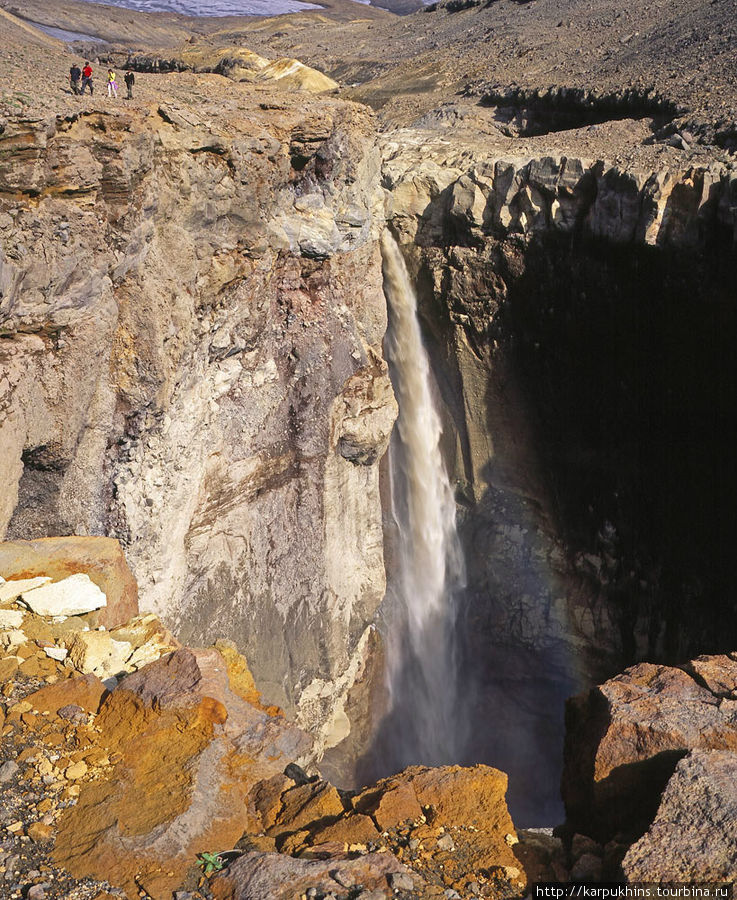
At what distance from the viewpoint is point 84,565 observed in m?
8.61

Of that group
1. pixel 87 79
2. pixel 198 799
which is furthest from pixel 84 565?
pixel 87 79

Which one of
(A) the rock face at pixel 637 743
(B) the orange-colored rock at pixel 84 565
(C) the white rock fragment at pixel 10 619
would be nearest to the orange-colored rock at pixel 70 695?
(C) the white rock fragment at pixel 10 619

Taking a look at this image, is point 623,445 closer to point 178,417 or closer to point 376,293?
point 376,293

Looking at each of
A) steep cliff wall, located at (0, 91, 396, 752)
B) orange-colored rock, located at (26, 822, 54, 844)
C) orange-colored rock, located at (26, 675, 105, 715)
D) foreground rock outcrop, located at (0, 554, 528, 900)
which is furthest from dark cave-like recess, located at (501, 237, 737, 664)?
orange-colored rock, located at (26, 822, 54, 844)

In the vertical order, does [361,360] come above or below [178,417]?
above

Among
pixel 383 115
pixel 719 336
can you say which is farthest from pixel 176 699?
pixel 383 115

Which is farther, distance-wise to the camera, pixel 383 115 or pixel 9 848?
pixel 383 115

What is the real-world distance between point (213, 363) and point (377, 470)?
A: 5.25m

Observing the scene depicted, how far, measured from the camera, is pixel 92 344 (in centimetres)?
1098

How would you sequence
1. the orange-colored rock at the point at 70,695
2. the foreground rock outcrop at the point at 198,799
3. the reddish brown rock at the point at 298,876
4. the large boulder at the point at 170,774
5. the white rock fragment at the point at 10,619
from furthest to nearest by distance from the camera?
1. the white rock fragment at the point at 10,619
2. the orange-colored rock at the point at 70,695
3. the large boulder at the point at 170,774
4. the foreground rock outcrop at the point at 198,799
5. the reddish brown rock at the point at 298,876

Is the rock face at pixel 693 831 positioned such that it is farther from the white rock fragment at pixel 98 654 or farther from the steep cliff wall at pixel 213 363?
the steep cliff wall at pixel 213 363

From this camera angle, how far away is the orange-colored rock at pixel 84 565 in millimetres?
8359

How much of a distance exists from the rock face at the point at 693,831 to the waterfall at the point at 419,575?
13273mm

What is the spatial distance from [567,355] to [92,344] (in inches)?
401
